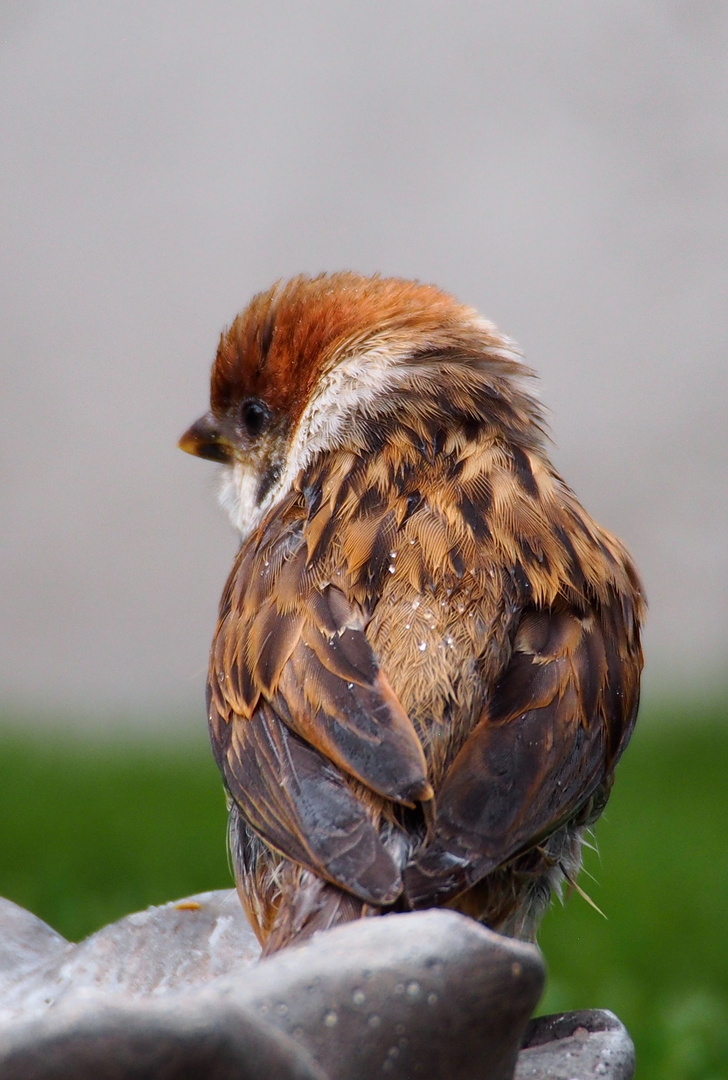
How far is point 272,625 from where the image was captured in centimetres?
252

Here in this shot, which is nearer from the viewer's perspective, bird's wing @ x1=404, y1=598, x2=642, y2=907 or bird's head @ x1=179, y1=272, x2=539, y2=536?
bird's wing @ x1=404, y1=598, x2=642, y2=907

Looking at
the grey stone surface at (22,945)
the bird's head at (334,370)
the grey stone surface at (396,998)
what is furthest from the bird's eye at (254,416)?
the grey stone surface at (396,998)

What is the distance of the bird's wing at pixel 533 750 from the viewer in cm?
206

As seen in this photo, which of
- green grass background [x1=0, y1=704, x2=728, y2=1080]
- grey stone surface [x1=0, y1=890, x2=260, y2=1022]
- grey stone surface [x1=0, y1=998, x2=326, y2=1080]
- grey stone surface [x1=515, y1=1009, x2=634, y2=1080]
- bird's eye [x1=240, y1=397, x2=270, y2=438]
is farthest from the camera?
green grass background [x1=0, y1=704, x2=728, y2=1080]

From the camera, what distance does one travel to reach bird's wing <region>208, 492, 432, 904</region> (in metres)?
2.10


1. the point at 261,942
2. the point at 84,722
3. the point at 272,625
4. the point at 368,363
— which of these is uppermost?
the point at 368,363

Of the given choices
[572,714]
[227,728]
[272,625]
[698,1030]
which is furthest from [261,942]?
[698,1030]

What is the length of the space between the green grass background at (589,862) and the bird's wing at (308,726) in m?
1.29

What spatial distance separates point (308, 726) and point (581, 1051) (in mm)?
774

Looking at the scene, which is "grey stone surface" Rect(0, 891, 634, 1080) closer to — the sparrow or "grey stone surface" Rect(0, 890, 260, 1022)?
the sparrow

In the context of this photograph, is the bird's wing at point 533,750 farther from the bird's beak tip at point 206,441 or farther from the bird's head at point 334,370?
the bird's beak tip at point 206,441

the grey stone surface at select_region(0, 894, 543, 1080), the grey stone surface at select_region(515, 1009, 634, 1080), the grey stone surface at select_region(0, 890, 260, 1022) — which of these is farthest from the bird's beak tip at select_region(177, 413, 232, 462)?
the grey stone surface at select_region(0, 894, 543, 1080)

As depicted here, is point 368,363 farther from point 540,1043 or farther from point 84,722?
point 84,722

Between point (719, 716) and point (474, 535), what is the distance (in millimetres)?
7167
